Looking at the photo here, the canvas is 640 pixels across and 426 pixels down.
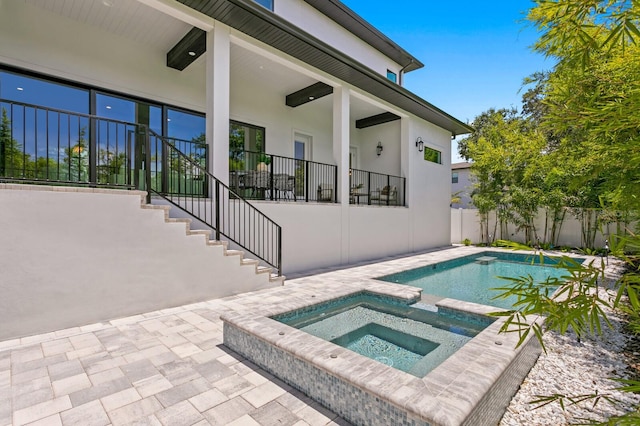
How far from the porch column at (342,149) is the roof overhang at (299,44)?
52 cm

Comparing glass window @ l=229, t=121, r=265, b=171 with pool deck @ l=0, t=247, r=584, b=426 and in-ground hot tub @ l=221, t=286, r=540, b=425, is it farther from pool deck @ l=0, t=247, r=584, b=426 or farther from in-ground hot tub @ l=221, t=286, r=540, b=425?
in-ground hot tub @ l=221, t=286, r=540, b=425

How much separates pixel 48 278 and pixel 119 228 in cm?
93

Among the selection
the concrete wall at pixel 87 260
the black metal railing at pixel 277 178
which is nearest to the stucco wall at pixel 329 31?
the black metal railing at pixel 277 178

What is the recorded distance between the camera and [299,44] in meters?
6.51

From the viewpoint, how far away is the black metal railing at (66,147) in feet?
17.1

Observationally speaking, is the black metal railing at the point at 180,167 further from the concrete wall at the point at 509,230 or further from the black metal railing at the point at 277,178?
the concrete wall at the point at 509,230

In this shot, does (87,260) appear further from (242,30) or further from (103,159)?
(242,30)

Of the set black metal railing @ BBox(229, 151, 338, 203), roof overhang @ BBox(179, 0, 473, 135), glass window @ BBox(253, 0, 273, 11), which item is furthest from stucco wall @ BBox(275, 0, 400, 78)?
black metal railing @ BBox(229, 151, 338, 203)

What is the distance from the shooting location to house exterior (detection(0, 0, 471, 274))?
17.9 feet

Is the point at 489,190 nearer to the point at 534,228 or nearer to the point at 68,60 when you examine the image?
the point at 534,228

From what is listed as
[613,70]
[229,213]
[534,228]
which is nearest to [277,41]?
[229,213]

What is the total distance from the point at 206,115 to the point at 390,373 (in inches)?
221

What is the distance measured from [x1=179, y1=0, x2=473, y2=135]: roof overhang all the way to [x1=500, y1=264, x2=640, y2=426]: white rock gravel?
6.21 metres

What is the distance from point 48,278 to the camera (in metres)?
3.76
